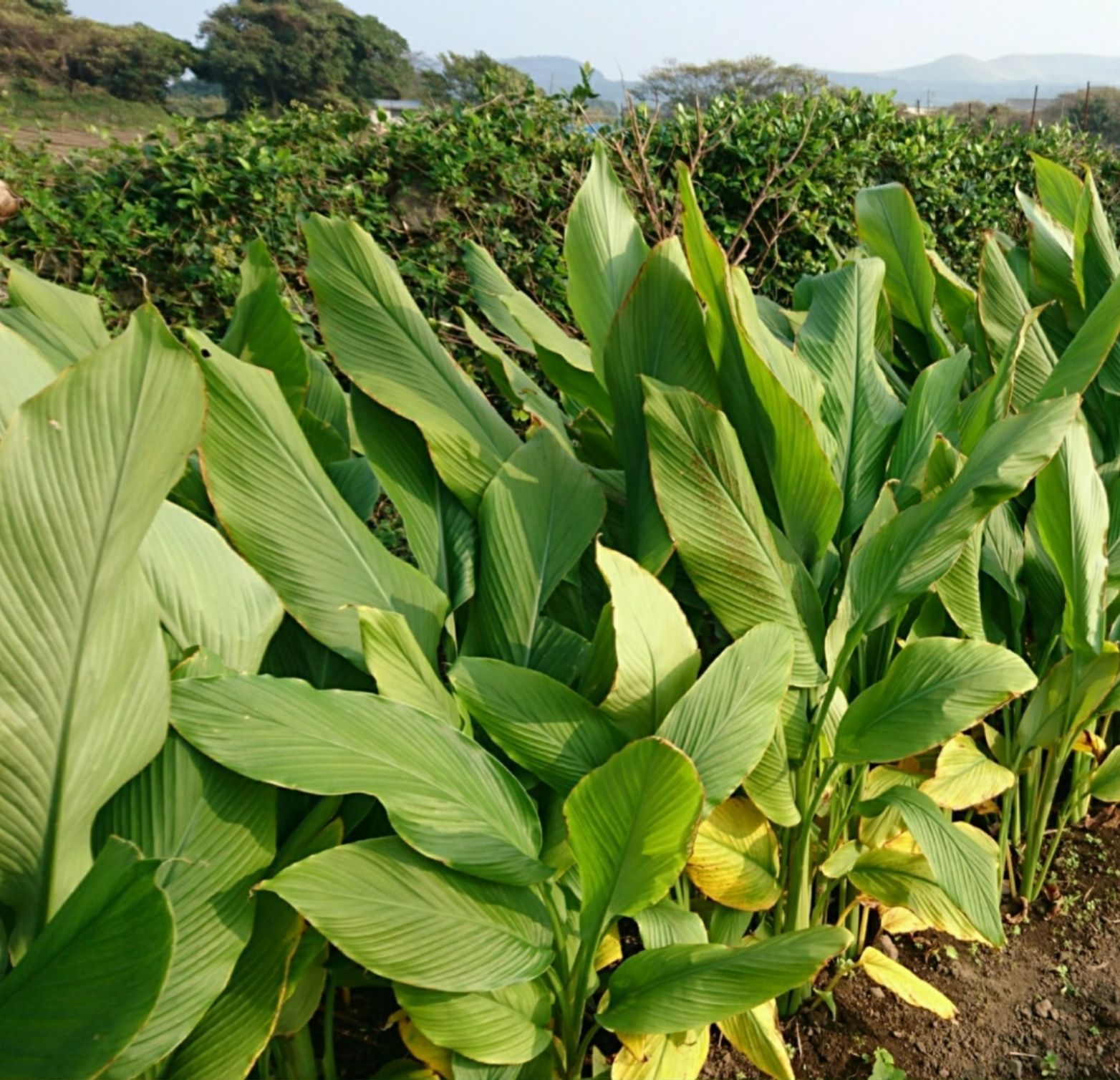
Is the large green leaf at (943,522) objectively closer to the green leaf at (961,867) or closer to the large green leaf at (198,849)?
the green leaf at (961,867)

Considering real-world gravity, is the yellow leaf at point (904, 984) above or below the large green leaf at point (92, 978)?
below

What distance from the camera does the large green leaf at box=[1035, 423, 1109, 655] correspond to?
4.61 ft

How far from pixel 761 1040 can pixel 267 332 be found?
3.63 ft

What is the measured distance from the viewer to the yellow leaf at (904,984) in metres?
1.38

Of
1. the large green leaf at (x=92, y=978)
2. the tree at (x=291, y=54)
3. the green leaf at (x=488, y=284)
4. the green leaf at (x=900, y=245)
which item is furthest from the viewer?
the tree at (x=291, y=54)

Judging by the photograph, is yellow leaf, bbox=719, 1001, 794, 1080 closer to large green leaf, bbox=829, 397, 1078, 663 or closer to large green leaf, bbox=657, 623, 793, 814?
large green leaf, bbox=657, 623, 793, 814

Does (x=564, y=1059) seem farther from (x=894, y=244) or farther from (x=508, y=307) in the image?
(x=894, y=244)

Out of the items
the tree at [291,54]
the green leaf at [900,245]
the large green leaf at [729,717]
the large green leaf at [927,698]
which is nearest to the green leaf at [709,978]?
the large green leaf at [729,717]

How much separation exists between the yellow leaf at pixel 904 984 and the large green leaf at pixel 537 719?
0.66 meters

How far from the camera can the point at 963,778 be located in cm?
151

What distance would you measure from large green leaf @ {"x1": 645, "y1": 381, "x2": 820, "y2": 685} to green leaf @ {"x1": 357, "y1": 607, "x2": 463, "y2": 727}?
1.18 feet

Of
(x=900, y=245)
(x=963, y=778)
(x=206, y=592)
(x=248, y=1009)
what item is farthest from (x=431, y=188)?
(x=248, y=1009)

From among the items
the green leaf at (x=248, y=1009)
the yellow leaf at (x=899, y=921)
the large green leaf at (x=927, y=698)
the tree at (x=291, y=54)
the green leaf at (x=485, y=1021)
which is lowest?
the yellow leaf at (x=899, y=921)

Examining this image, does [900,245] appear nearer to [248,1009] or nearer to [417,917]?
[417,917]
